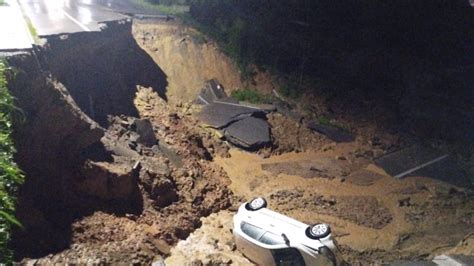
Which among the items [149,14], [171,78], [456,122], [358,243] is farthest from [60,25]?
[456,122]

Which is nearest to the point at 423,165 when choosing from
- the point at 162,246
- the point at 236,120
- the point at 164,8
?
the point at 236,120

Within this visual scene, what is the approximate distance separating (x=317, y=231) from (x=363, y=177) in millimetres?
5352

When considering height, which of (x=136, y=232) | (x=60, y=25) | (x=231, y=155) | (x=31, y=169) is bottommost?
(x=231, y=155)

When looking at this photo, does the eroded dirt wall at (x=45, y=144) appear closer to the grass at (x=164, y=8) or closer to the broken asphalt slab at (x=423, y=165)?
the broken asphalt slab at (x=423, y=165)

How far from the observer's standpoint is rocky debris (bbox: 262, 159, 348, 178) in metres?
Answer: 12.3

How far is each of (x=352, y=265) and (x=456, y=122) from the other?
823cm

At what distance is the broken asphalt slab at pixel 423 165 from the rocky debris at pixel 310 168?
1.31m

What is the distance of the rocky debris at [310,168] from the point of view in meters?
12.3

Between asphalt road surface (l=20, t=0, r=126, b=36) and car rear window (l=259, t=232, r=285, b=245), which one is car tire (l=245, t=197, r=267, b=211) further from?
asphalt road surface (l=20, t=0, r=126, b=36)

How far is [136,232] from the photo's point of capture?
828 centimetres

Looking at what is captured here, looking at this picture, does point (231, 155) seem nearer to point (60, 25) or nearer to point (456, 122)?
point (60, 25)

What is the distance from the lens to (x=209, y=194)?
34.4 feet

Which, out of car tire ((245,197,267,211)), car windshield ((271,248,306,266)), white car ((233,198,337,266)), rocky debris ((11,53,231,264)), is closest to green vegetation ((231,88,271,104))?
rocky debris ((11,53,231,264))

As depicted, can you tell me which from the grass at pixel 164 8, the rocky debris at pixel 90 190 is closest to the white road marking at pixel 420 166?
the rocky debris at pixel 90 190
